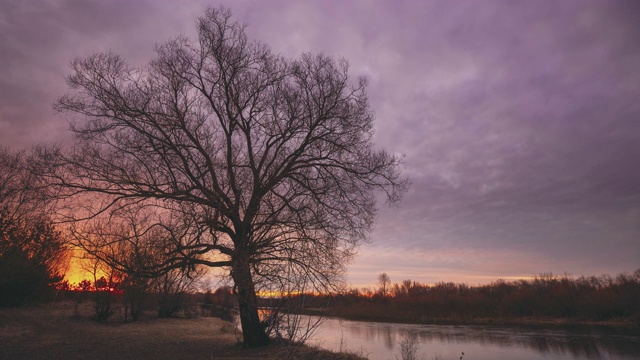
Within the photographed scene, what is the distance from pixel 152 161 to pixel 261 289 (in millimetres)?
5288

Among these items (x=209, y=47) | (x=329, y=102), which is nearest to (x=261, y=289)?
(x=329, y=102)

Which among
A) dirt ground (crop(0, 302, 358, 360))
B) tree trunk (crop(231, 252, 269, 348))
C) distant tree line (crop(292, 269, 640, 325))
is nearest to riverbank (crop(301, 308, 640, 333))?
distant tree line (crop(292, 269, 640, 325))

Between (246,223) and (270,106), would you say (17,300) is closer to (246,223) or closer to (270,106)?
(246,223)

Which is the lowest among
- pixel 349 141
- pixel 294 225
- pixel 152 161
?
pixel 294 225

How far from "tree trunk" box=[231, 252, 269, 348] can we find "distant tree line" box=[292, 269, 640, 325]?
36272mm

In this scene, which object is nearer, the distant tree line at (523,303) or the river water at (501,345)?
the river water at (501,345)

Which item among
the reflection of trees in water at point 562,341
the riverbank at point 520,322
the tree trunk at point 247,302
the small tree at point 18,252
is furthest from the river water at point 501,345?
the small tree at point 18,252

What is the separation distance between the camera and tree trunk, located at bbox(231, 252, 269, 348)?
34.2ft

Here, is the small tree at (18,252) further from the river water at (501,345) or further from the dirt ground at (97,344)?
the river water at (501,345)

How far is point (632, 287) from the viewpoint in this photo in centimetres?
4878

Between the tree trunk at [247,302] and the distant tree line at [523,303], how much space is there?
36272mm

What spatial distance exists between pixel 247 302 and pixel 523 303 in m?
58.0

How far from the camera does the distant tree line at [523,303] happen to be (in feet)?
152

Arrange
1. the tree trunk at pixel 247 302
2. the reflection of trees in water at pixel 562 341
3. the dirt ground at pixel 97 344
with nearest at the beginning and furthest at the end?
the tree trunk at pixel 247 302 → the dirt ground at pixel 97 344 → the reflection of trees in water at pixel 562 341
